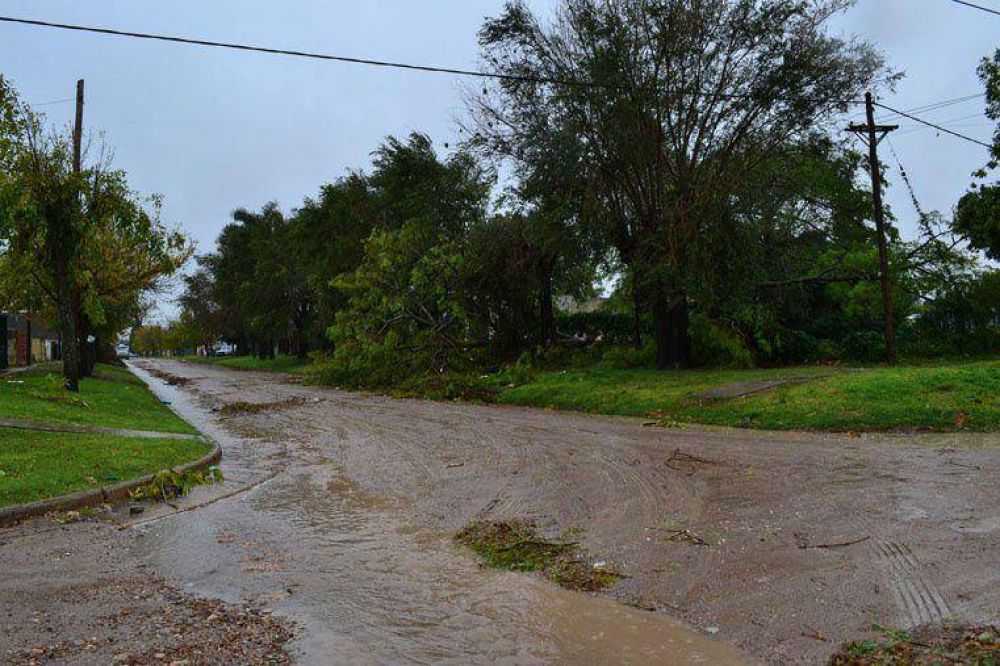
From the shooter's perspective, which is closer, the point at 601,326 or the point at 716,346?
the point at 716,346

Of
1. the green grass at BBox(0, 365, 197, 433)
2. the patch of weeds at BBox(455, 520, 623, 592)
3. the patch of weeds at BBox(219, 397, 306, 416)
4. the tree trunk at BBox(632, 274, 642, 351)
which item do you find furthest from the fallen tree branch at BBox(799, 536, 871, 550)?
the tree trunk at BBox(632, 274, 642, 351)

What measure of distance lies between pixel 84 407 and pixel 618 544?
15184 millimetres

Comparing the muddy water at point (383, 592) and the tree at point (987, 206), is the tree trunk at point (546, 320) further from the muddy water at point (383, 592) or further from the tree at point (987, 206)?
the muddy water at point (383, 592)

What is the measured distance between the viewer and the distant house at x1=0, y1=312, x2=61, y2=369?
113 ft

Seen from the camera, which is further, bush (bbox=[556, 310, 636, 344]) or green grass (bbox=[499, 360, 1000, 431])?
bush (bbox=[556, 310, 636, 344])

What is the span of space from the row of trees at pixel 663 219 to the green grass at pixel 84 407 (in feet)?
28.0

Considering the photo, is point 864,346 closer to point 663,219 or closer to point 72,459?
point 663,219

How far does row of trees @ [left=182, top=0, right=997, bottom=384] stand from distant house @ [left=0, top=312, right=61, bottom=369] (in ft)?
54.9

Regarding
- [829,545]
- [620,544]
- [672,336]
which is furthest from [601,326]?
[829,545]

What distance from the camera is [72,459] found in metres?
10.0

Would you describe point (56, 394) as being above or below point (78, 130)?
below

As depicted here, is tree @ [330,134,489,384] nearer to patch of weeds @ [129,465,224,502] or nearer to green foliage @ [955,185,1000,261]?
patch of weeds @ [129,465,224,502]

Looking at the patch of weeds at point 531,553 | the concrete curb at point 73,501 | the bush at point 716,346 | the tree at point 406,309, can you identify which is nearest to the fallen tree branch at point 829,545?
the patch of weeds at point 531,553

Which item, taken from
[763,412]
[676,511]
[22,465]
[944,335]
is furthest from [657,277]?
[22,465]
